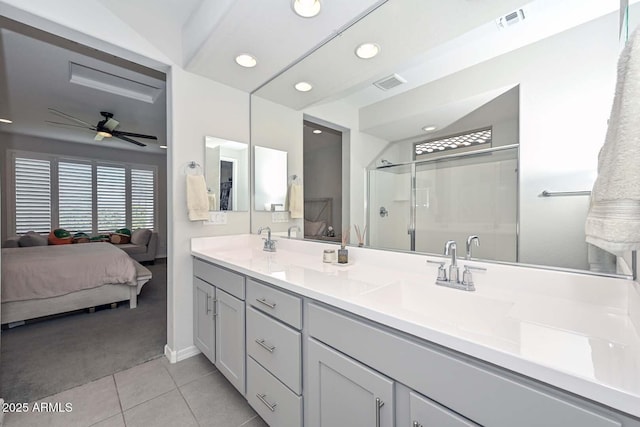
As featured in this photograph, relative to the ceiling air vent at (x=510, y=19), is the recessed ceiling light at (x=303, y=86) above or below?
above

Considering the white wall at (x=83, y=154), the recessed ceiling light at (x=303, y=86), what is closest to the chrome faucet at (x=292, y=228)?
the recessed ceiling light at (x=303, y=86)

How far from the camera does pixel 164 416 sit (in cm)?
150

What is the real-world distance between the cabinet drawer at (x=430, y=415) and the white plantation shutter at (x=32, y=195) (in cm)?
696

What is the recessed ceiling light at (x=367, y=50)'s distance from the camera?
1.60 meters

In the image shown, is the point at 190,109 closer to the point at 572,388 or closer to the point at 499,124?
the point at 499,124

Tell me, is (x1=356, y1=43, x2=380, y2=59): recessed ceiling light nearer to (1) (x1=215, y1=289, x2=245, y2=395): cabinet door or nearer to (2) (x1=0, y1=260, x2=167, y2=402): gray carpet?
(1) (x1=215, y1=289, x2=245, y2=395): cabinet door

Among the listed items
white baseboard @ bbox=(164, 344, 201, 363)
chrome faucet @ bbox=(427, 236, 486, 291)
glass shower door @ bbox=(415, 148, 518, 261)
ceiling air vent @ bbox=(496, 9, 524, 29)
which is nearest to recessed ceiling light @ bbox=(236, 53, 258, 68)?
glass shower door @ bbox=(415, 148, 518, 261)

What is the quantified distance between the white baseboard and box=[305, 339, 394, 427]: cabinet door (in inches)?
56.6

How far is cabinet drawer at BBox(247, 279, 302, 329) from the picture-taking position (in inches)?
45.3

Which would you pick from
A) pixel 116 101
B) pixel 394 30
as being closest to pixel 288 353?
pixel 394 30

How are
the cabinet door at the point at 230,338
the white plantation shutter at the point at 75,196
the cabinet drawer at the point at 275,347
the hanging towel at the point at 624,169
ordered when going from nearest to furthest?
the hanging towel at the point at 624,169 → the cabinet drawer at the point at 275,347 → the cabinet door at the point at 230,338 → the white plantation shutter at the point at 75,196

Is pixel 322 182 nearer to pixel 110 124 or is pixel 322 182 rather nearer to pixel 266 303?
pixel 266 303

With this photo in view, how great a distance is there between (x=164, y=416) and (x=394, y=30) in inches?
99.1

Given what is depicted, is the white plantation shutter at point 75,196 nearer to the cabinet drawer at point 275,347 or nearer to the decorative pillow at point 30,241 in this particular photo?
the decorative pillow at point 30,241
